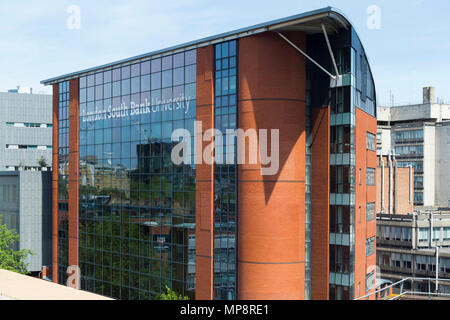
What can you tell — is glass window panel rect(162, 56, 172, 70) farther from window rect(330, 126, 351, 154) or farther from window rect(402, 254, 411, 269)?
window rect(402, 254, 411, 269)

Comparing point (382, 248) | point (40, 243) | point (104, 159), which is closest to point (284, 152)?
point (104, 159)

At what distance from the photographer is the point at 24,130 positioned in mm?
87938

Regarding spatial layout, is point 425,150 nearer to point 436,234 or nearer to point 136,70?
point 436,234

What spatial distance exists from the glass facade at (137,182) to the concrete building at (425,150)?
76029 millimetres

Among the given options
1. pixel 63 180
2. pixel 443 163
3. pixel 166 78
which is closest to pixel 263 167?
pixel 166 78

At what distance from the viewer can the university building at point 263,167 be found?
35531mm

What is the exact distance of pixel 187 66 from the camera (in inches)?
1572

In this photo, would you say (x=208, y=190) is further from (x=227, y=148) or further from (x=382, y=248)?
(x=382, y=248)

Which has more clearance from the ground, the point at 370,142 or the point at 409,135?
the point at 409,135

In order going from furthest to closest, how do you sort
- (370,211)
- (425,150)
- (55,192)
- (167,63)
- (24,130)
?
1. (425,150)
2. (24,130)
3. (55,192)
4. (167,63)
5. (370,211)

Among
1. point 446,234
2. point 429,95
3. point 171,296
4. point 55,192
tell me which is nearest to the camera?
point 171,296

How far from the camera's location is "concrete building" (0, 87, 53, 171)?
284ft

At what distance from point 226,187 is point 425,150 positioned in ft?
284

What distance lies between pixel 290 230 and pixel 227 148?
293 inches
